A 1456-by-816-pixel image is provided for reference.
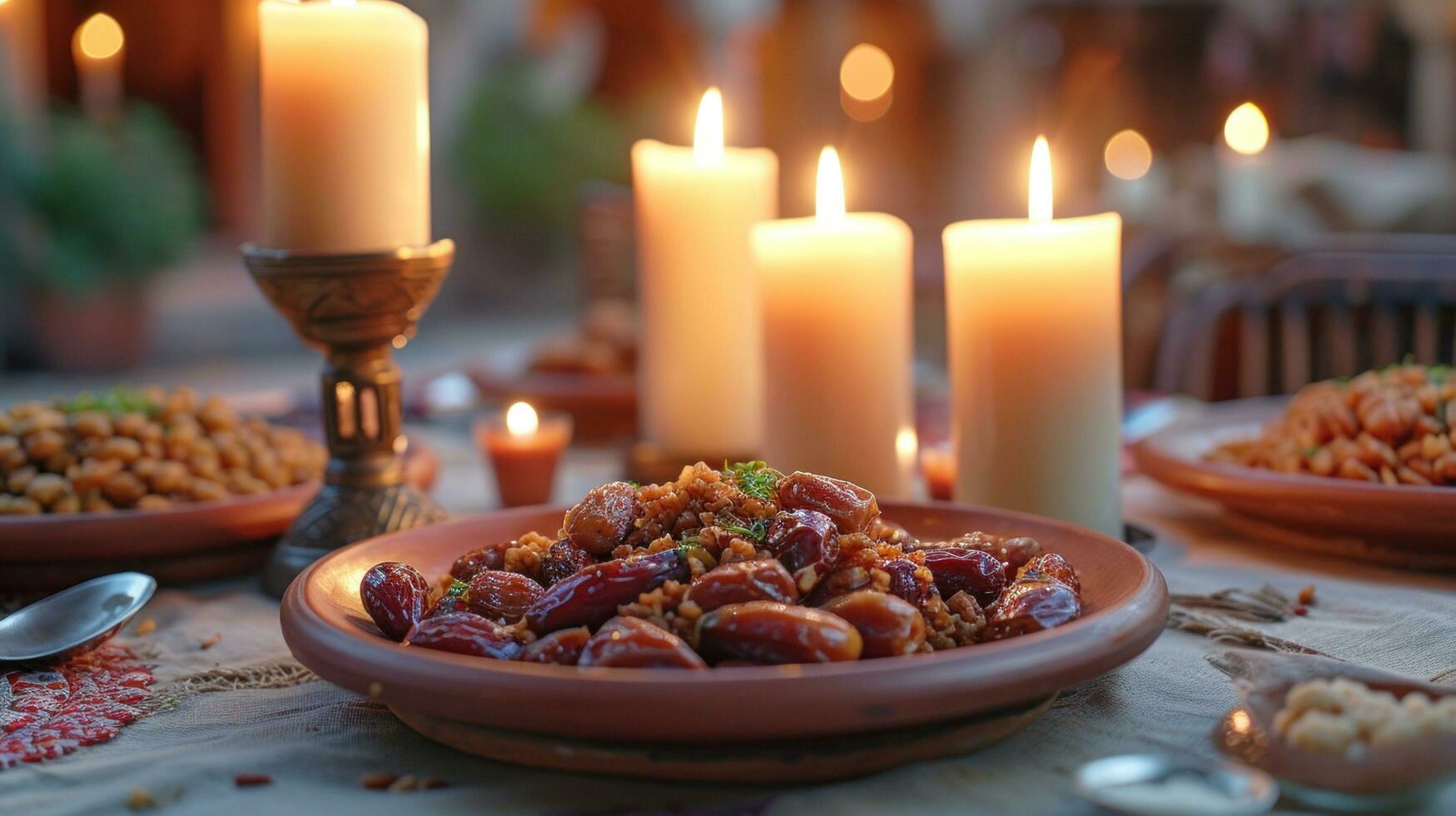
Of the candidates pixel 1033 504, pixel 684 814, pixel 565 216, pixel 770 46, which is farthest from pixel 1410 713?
pixel 770 46

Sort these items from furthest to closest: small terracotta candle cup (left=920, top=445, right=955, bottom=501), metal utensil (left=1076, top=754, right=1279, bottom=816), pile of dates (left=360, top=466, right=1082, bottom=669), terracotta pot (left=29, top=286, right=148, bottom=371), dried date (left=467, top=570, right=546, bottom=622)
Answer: terracotta pot (left=29, top=286, right=148, bottom=371) → small terracotta candle cup (left=920, top=445, right=955, bottom=501) → dried date (left=467, top=570, right=546, bottom=622) → pile of dates (left=360, top=466, right=1082, bottom=669) → metal utensil (left=1076, top=754, right=1279, bottom=816)

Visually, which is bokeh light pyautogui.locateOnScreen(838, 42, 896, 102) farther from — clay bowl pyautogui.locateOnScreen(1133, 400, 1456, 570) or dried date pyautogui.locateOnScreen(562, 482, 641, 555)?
dried date pyautogui.locateOnScreen(562, 482, 641, 555)

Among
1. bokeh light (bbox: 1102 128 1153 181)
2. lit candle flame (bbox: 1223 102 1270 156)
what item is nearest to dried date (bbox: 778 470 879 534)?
lit candle flame (bbox: 1223 102 1270 156)

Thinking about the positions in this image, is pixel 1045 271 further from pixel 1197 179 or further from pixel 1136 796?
pixel 1197 179

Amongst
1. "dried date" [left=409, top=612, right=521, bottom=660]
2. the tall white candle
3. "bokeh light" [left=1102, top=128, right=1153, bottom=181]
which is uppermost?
the tall white candle

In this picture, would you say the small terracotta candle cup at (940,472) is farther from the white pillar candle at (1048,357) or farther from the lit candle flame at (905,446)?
the white pillar candle at (1048,357)

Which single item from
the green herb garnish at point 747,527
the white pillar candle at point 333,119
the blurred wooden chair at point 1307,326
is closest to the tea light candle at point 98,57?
the blurred wooden chair at point 1307,326

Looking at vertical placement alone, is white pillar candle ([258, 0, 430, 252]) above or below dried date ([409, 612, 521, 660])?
above
